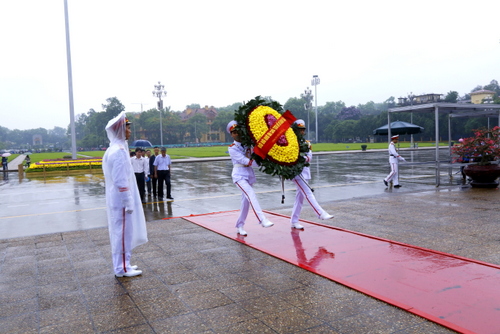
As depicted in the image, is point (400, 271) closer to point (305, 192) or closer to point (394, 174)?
point (305, 192)

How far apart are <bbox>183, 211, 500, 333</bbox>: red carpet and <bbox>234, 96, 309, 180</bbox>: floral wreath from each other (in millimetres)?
1144

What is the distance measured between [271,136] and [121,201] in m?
2.38

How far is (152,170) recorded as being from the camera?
12734mm

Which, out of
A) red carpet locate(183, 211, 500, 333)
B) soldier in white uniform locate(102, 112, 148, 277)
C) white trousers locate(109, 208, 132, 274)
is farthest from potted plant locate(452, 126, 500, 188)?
white trousers locate(109, 208, 132, 274)

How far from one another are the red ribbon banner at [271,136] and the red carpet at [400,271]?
1.42m

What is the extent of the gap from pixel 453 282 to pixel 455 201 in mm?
5925

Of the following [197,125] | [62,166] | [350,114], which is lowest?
[62,166]

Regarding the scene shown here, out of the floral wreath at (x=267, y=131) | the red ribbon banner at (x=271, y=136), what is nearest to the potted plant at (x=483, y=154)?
the floral wreath at (x=267, y=131)

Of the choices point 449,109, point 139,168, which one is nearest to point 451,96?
point 449,109

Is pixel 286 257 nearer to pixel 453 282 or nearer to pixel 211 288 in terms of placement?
pixel 211 288

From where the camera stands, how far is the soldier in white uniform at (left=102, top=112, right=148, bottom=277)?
4656 mm

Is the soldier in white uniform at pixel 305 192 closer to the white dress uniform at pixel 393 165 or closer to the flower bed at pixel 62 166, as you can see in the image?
the white dress uniform at pixel 393 165

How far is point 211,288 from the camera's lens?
4.38 metres

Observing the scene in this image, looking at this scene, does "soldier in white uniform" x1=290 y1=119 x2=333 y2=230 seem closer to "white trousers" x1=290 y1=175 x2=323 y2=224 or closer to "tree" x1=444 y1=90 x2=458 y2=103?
"white trousers" x1=290 y1=175 x2=323 y2=224
